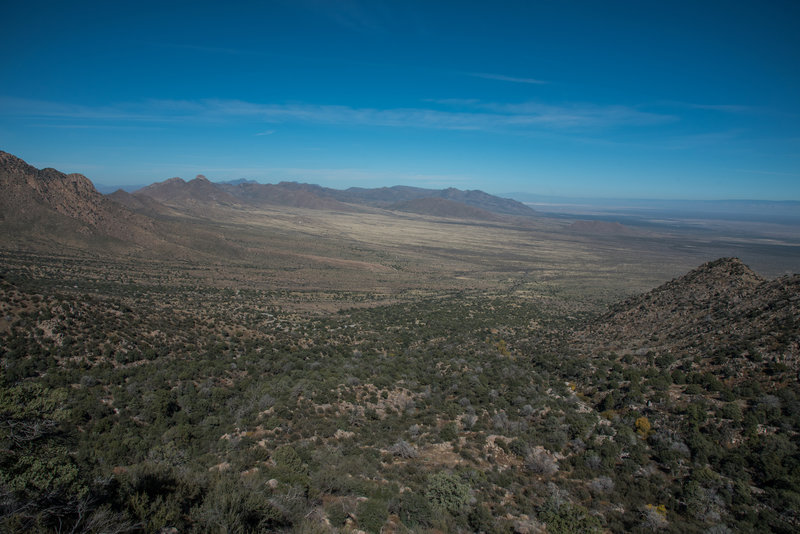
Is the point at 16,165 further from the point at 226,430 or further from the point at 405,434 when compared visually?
the point at 405,434

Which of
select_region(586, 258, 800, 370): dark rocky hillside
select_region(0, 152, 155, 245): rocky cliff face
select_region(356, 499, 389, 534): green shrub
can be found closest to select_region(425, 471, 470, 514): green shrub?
select_region(356, 499, 389, 534): green shrub

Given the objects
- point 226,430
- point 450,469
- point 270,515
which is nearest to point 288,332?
point 226,430

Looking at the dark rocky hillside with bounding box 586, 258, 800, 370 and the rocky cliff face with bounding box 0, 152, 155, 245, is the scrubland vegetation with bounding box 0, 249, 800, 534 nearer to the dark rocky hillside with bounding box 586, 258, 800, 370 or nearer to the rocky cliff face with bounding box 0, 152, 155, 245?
the dark rocky hillside with bounding box 586, 258, 800, 370

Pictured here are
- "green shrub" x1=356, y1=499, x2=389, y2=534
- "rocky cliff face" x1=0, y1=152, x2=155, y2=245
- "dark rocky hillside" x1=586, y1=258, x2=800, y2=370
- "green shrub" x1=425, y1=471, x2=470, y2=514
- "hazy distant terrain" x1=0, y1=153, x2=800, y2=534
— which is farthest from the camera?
"rocky cliff face" x1=0, y1=152, x2=155, y2=245

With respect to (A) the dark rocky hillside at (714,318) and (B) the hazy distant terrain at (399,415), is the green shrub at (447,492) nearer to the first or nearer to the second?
(B) the hazy distant terrain at (399,415)

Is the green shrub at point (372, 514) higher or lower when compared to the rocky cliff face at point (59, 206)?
lower

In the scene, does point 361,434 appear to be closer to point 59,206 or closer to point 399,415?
point 399,415

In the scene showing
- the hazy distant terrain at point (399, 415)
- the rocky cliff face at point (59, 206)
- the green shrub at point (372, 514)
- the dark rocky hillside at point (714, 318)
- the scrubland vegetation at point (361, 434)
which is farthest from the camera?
the rocky cliff face at point (59, 206)

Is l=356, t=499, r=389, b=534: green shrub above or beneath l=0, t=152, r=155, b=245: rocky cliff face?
beneath

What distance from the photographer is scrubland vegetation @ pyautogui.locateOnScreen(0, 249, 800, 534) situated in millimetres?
9125

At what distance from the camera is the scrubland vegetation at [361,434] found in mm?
9125

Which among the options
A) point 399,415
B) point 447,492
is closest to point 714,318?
point 399,415

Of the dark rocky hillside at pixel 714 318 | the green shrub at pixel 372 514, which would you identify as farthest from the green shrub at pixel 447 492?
the dark rocky hillside at pixel 714 318

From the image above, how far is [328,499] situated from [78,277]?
54.0m
